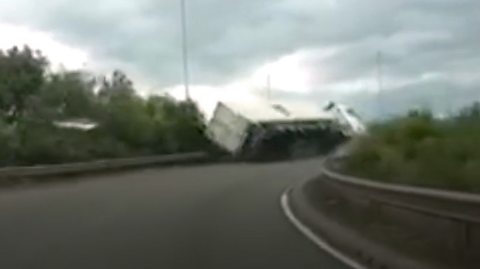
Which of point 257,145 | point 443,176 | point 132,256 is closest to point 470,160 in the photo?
point 443,176

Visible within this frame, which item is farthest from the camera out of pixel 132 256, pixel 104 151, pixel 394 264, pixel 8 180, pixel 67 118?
pixel 67 118

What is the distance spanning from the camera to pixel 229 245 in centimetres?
1678

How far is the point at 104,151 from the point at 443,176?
39.5m

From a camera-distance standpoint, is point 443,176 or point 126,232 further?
point 126,232

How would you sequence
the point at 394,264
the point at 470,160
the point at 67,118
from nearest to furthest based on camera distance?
the point at 394,264, the point at 470,160, the point at 67,118

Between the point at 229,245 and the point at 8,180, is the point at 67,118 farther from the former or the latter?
the point at 229,245

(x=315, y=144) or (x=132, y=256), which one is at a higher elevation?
(x=132, y=256)

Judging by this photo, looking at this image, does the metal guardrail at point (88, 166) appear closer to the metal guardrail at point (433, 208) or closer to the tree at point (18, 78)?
the tree at point (18, 78)

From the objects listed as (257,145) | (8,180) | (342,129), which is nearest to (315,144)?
(342,129)

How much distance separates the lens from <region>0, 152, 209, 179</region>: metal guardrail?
36469 millimetres

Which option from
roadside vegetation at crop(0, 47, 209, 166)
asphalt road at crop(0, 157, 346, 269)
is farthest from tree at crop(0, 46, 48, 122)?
asphalt road at crop(0, 157, 346, 269)

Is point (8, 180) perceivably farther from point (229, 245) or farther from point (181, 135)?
point (181, 135)

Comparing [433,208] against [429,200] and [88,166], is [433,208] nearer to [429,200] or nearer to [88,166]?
[429,200]

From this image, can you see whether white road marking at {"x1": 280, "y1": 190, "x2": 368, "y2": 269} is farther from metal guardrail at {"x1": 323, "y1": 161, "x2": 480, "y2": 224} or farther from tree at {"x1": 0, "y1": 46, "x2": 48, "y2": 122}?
tree at {"x1": 0, "y1": 46, "x2": 48, "y2": 122}
